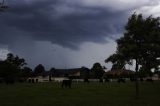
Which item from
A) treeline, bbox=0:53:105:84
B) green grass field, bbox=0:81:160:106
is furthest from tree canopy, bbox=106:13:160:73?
treeline, bbox=0:53:105:84

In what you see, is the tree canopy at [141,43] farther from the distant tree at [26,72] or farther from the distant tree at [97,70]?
the distant tree at [26,72]

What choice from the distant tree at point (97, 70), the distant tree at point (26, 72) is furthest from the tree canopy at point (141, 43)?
the distant tree at point (26, 72)

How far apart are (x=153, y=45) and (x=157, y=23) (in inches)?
107

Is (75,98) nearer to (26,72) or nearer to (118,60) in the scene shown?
(118,60)

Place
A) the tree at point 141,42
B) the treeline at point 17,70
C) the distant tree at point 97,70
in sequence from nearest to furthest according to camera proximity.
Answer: the tree at point 141,42 → the treeline at point 17,70 → the distant tree at point 97,70

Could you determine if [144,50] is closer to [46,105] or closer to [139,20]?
[139,20]

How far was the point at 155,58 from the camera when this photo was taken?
39.0 m

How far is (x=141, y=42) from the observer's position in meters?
37.9

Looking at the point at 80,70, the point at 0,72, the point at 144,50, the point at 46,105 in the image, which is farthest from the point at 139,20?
the point at 80,70

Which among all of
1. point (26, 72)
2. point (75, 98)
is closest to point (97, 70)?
point (26, 72)

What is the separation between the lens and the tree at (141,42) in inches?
1470

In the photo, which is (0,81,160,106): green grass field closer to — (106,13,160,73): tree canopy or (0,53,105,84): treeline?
(106,13,160,73): tree canopy

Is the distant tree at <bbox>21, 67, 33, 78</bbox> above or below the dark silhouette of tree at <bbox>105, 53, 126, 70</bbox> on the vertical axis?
above

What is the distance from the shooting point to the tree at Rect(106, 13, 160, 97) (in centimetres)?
3734
